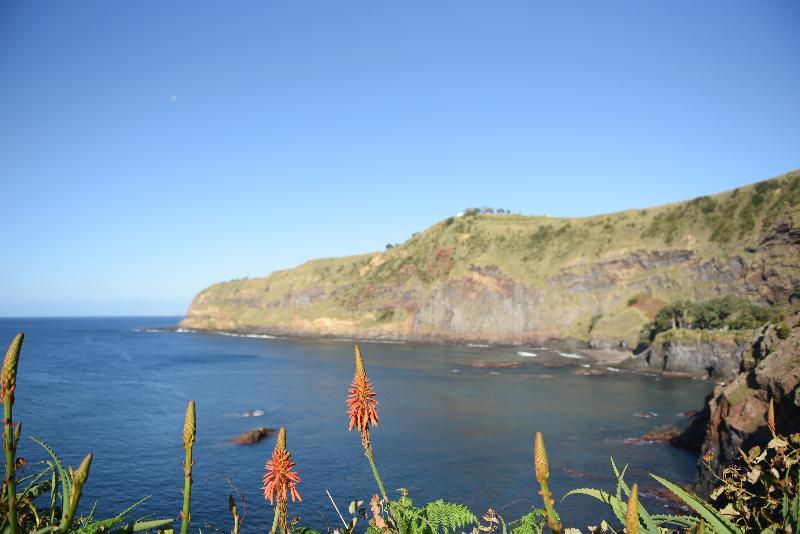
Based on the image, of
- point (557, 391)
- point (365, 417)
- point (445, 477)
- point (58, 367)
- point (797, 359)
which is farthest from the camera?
point (58, 367)

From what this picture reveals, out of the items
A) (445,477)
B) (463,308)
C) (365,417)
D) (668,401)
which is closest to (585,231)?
(463,308)

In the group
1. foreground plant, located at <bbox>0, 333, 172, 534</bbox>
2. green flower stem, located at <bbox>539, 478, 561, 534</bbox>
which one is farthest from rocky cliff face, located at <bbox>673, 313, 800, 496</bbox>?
foreground plant, located at <bbox>0, 333, 172, 534</bbox>

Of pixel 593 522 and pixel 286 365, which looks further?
pixel 286 365

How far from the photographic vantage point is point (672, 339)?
283 ft

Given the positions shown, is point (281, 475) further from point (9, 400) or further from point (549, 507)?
point (549, 507)

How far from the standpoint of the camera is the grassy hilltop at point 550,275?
10669 centimetres

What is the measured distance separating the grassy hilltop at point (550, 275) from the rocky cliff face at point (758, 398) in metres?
68.5

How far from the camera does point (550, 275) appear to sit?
14062cm

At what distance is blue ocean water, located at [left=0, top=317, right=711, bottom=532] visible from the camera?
34219mm

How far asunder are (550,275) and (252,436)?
4216 inches

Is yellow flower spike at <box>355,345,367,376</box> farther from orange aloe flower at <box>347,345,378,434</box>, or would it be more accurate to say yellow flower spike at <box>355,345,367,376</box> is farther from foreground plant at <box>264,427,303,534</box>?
foreground plant at <box>264,427,303,534</box>

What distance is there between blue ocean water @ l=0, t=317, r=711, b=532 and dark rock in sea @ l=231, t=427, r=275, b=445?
813 millimetres

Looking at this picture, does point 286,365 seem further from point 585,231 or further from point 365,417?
point 365,417

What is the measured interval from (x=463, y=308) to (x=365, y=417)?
469 feet
